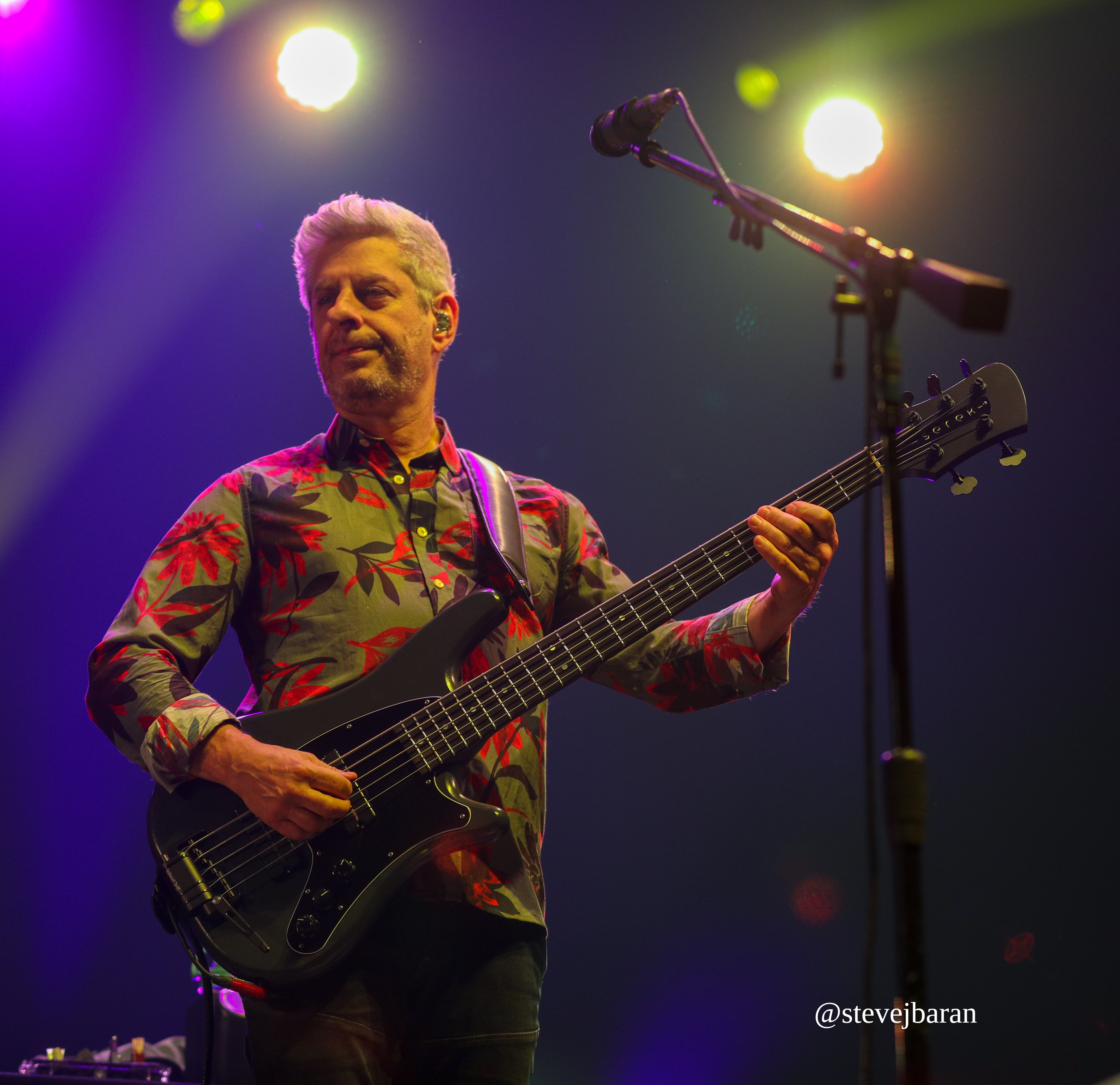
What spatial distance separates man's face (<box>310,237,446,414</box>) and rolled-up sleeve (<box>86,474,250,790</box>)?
390 millimetres

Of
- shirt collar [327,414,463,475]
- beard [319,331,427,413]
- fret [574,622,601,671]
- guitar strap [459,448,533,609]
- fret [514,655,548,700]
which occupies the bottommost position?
fret [514,655,548,700]

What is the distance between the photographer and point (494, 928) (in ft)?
6.27

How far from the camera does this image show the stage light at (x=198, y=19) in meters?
4.05

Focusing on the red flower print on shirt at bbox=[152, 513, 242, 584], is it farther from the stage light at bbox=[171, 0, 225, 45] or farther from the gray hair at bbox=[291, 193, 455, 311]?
the stage light at bbox=[171, 0, 225, 45]

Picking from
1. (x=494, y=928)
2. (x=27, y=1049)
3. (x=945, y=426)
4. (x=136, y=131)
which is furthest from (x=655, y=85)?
(x=27, y=1049)

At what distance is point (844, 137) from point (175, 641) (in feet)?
10.5

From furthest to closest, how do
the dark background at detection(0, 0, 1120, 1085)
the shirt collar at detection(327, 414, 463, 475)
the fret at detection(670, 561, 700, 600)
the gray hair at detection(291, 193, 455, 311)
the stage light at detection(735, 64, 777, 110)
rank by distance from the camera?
the stage light at detection(735, 64, 777, 110) → the dark background at detection(0, 0, 1120, 1085) → the gray hair at detection(291, 193, 455, 311) → the shirt collar at detection(327, 414, 463, 475) → the fret at detection(670, 561, 700, 600)

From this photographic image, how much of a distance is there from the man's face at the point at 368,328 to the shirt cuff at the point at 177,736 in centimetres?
86

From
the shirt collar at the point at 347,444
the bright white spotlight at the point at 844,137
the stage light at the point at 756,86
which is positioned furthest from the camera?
the stage light at the point at 756,86

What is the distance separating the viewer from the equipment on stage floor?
1811 millimetres

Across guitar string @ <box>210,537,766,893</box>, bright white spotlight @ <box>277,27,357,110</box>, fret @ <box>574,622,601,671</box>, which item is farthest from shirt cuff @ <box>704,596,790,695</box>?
bright white spotlight @ <box>277,27,357,110</box>

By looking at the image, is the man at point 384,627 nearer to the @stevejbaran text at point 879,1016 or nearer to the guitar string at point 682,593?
the guitar string at point 682,593

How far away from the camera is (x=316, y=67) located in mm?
4070

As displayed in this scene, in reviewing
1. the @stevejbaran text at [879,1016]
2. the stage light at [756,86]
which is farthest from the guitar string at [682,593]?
the stage light at [756,86]
